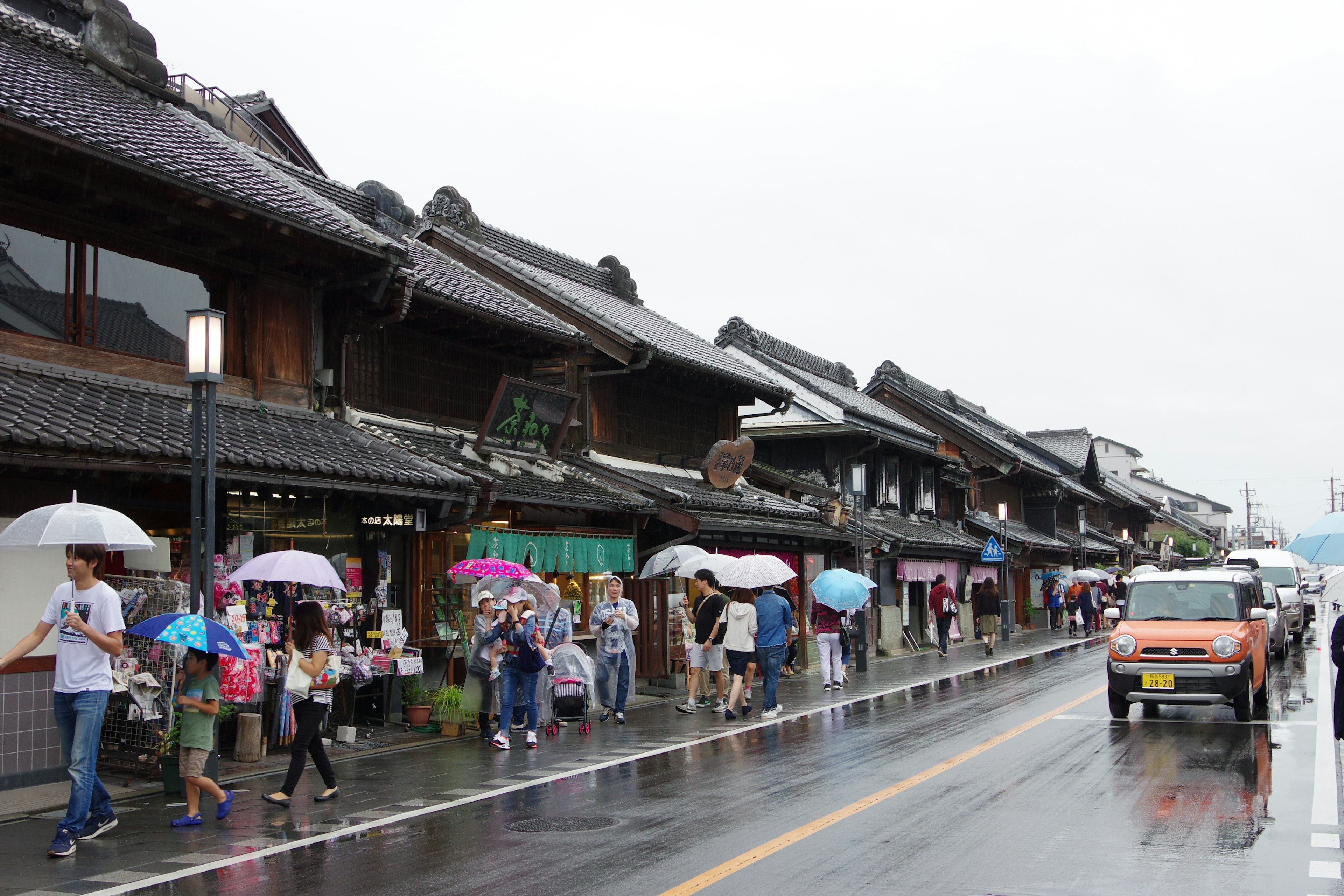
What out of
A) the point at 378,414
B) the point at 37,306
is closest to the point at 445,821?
the point at 37,306

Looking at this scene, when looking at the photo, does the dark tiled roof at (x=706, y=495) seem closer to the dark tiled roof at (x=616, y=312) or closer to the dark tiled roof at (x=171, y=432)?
the dark tiled roof at (x=616, y=312)

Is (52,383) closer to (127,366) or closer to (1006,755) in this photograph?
(127,366)

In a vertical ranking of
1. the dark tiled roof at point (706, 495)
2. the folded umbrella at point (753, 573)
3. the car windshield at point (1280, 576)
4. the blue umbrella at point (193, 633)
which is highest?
the dark tiled roof at point (706, 495)

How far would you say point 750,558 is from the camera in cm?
1761

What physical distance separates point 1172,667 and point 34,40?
17364 mm

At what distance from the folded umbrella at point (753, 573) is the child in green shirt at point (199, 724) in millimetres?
8582

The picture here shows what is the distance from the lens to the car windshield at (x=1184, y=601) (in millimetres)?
15492

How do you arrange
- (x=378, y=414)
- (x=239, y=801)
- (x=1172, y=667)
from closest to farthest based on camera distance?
(x=239, y=801) → (x=1172, y=667) → (x=378, y=414)

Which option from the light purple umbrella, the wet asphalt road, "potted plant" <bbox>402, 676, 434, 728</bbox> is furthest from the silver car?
the light purple umbrella

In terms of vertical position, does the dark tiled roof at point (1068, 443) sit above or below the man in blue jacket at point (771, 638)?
above

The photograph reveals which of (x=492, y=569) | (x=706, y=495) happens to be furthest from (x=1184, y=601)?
(x=492, y=569)

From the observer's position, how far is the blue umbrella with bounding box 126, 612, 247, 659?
911 cm

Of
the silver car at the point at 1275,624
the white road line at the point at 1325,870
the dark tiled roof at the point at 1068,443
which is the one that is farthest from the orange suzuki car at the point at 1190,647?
the dark tiled roof at the point at 1068,443

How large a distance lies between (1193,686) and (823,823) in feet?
25.9
